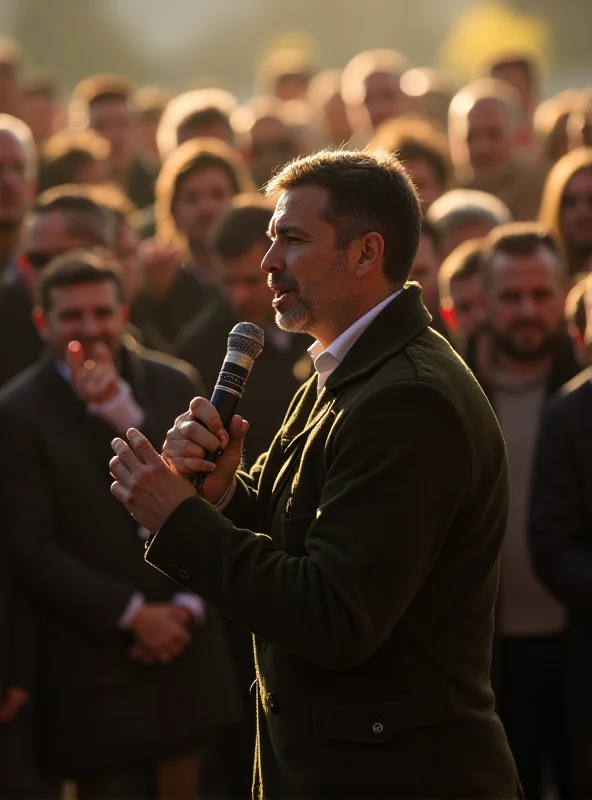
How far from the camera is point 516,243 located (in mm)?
7262

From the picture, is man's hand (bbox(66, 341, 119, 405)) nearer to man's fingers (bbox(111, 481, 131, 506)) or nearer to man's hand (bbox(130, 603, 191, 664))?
man's hand (bbox(130, 603, 191, 664))

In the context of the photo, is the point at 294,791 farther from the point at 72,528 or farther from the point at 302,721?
the point at 72,528

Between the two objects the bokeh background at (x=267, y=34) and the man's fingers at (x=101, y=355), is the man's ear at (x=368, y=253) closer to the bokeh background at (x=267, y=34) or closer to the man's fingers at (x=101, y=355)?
the man's fingers at (x=101, y=355)

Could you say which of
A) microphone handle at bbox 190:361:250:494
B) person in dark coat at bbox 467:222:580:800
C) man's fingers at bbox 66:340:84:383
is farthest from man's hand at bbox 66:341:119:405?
microphone handle at bbox 190:361:250:494

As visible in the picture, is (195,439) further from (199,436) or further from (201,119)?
(201,119)

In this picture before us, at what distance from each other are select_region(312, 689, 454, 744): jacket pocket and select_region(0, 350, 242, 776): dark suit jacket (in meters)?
2.63

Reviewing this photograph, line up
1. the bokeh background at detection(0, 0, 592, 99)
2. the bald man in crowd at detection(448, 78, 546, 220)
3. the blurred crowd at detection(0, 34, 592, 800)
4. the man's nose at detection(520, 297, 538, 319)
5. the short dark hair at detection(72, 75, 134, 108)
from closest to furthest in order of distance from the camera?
the blurred crowd at detection(0, 34, 592, 800) < the man's nose at detection(520, 297, 538, 319) < the bald man in crowd at detection(448, 78, 546, 220) < the short dark hair at detection(72, 75, 134, 108) < the bokeh background at detection(0, 0, 592, 99)

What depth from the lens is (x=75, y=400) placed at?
259 inches

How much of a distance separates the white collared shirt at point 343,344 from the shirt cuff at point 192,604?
102 inches

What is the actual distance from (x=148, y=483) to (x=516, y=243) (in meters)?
3.68

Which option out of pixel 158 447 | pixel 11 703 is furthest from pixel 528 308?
pixel 11 703

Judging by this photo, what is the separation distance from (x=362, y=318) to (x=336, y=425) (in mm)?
298

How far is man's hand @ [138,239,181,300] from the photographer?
895 centimetres

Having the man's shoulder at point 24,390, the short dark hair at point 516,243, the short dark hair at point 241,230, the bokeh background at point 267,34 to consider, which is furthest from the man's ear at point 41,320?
the bokeh background at point 267,34
